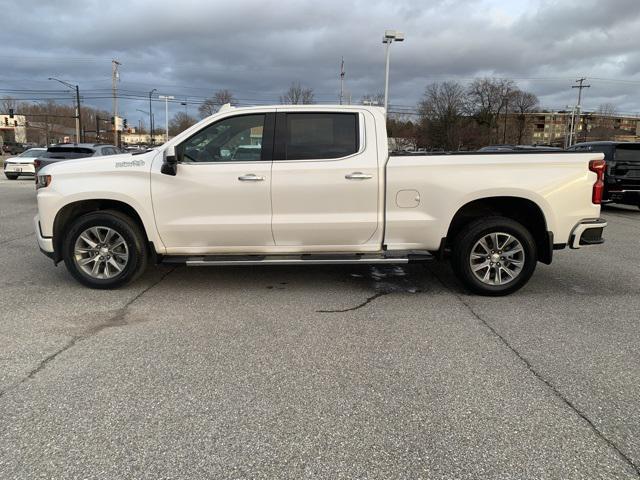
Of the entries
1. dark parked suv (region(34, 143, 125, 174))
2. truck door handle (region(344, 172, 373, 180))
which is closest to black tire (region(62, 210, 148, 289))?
truck door handle (region(344, 172, 373, 180))

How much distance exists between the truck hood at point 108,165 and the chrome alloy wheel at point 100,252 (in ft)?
2.16

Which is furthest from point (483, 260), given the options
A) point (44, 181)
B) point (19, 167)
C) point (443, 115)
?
point (443, 115)

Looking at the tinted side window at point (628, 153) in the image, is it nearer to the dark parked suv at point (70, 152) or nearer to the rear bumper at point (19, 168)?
the dark parked suv at point (70, 152)

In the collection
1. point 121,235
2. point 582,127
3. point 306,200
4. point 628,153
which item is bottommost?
point 121,235

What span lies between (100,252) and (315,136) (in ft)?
9.01

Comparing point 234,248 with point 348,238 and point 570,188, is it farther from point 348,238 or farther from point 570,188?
point 570,188

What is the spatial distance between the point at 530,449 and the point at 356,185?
3295 millimetres

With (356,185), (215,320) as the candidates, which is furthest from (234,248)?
(356,185)

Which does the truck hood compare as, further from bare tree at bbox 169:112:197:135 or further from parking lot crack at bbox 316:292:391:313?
bare tree at bbox 169:112:197:135

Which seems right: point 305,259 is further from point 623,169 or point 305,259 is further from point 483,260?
point 623,169

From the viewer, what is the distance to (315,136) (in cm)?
566

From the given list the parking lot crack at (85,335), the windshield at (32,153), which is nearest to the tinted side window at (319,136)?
the parking lot crack at (85,335)

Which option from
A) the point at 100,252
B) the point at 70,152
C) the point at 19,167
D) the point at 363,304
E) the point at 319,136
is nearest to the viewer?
the point at 363,304

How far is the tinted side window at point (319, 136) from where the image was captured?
18.4 ft
